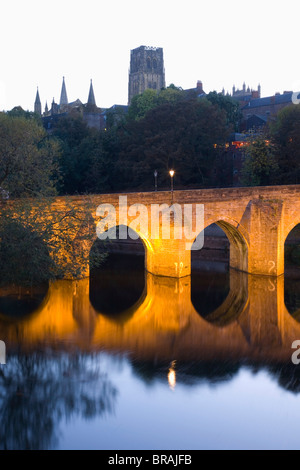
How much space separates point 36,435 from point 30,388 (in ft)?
6.96

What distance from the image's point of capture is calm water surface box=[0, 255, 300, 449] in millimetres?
9969

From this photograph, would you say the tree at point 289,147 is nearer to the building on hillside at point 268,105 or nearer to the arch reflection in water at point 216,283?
the arch reflection in water at point 216,283

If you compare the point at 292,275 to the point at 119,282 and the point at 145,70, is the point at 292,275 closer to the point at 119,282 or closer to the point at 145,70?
the point at 119,282

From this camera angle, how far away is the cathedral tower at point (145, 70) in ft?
237

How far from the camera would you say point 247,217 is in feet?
76.1

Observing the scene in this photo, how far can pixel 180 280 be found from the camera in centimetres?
2317

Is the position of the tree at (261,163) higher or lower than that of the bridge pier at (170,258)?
higher

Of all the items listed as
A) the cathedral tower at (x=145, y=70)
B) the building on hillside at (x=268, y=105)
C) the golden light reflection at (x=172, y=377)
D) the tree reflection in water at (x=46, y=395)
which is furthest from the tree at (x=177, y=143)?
the cathedral tower at (x=145, y=70)

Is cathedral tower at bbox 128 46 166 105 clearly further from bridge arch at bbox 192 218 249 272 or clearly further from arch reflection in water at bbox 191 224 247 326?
bridge arch at bbox 192 218 249 272

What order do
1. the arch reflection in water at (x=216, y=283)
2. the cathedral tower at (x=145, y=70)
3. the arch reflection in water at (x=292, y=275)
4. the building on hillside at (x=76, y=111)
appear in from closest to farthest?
the arch reflection in water at (x=216, y=283) → the arch reflection in water at (x=292, y=275) → the building on hillside at (x=76, y=111) → the cathedral tower at (x=145, y=70)

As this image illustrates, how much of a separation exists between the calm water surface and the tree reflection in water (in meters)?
0.03

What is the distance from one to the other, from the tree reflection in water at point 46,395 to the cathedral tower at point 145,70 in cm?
6305

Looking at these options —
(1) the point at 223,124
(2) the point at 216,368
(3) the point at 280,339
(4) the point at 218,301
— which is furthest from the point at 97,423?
(1) the point at 223,124

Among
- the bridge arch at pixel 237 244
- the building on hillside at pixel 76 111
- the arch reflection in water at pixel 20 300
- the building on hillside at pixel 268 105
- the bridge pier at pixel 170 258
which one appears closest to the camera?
the arch reflection in water at pixel 20 300
